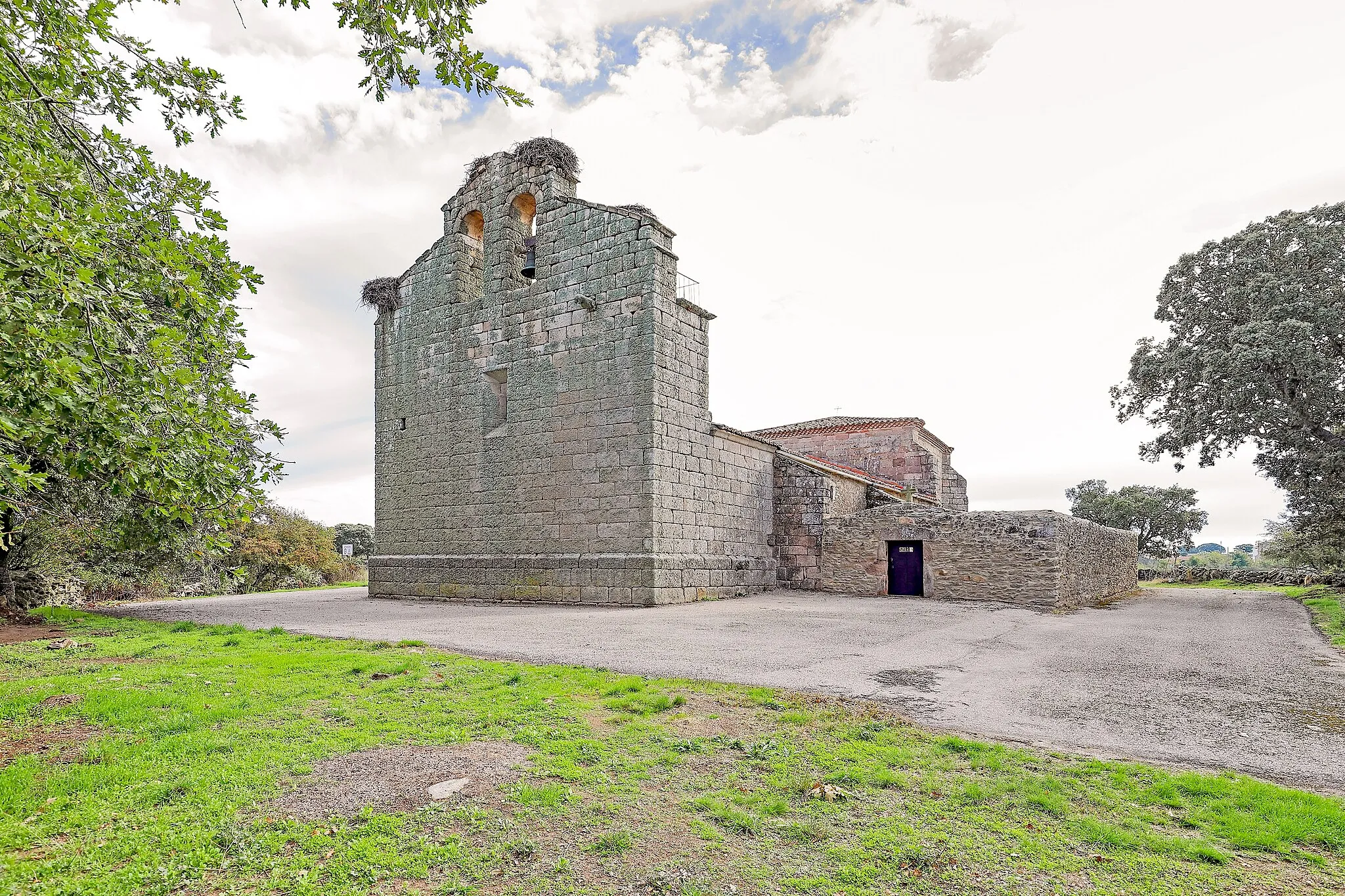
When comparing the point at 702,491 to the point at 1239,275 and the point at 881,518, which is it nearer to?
the point at 881,518

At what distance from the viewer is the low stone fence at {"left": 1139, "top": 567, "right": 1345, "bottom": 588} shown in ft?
66.5

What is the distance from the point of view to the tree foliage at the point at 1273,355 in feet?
51.5

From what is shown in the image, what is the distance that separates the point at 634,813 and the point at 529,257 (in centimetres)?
1489

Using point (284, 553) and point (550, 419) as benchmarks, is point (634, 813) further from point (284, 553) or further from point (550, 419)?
point (284, 553)

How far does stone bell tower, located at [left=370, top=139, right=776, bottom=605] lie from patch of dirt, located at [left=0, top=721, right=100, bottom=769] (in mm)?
9315

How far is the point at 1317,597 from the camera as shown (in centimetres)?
1680

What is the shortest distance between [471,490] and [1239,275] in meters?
19.0

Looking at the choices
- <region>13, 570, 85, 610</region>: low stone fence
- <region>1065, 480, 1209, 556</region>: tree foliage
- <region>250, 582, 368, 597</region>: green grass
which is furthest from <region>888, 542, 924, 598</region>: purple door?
<region>1065, 480, 1209, 556</region>: tree foliage

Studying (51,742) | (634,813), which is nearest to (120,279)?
(51,742)

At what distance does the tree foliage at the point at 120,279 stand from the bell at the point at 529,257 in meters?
10.5

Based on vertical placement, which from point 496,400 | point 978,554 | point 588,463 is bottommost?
point 978,554

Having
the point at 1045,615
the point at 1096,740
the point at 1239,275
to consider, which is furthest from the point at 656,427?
the point at 1239,275

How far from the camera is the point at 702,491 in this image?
15.0 meters

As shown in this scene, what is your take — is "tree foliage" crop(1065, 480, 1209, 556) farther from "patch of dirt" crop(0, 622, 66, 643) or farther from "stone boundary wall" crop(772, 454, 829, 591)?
"patch of dirt" crop(0, 622, 66, 643)
